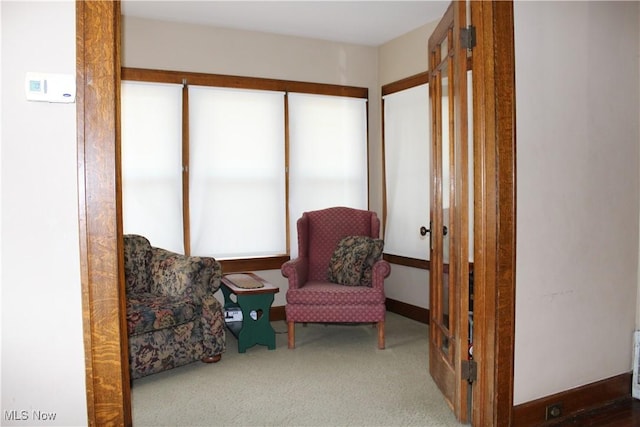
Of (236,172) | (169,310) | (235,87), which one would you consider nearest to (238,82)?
(235,87)

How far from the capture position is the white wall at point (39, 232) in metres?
1.62

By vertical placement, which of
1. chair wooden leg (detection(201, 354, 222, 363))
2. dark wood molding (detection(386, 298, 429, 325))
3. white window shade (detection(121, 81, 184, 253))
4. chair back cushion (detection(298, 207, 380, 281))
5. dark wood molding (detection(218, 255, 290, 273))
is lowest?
chair wooden leg (detection(201, 354, 222, 363))

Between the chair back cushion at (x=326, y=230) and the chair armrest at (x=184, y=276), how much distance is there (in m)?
0.93

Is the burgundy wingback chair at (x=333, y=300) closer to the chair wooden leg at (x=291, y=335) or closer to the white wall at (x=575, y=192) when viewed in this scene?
the chair wooden leg at (x=291, y=335)

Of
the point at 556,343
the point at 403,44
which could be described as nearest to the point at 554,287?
the point at 556,343

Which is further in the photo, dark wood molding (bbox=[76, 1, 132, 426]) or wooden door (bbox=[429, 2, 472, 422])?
wooden door (bbox=[429, 2, 472, 422])

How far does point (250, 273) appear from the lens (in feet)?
14.6

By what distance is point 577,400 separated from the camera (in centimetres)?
257

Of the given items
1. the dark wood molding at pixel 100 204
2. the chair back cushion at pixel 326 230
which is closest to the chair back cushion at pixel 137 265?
the chair back cushion at pixel 326 230

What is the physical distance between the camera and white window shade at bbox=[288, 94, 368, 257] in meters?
4.80

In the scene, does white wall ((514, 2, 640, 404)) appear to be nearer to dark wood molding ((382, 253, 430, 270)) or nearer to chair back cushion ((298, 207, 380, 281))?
dark wood molding ((382, 253, 430, 270))

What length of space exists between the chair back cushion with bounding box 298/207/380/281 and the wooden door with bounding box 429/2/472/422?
1472mm

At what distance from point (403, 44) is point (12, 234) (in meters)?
3.87

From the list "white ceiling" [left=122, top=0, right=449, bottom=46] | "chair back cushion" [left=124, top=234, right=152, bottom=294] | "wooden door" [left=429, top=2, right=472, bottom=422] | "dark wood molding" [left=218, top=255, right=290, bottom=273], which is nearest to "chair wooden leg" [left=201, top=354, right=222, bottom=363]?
"chair back cushion" [left=124, top=234, right=152, bottom=294]
